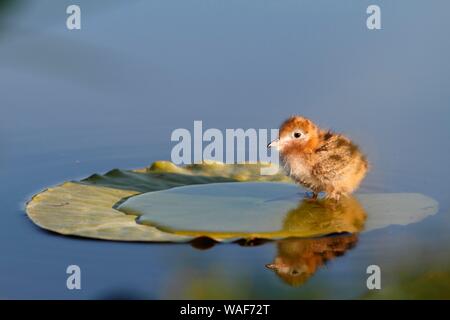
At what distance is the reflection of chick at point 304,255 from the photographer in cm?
604

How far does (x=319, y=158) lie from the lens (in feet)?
25.2

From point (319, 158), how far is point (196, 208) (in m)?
1.28

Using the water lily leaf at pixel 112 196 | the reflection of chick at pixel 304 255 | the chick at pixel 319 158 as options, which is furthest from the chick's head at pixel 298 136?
the reflection of chick at pixel 304 255

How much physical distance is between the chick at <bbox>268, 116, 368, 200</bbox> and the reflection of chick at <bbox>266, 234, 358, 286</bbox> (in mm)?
1006

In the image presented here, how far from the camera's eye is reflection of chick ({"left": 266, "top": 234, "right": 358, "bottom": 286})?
6043mm

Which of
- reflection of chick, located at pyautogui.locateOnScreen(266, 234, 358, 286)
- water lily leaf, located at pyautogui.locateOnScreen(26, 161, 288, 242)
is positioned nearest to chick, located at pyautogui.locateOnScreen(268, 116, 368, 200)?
water lily leaf, located at pyautogui.locateOnScreen(26, 161, 288, 242)

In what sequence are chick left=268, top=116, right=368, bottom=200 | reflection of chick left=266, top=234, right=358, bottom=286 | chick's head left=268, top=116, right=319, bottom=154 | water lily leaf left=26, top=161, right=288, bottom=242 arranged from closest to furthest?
reflection of chick left=266, top=234, right=358, bottom=286 → water lily leaf left=26, top=161, right=288, bottom=242 → chick left=268, top=116, right=368, bottom=200 → chick's head left=268, top=116, right=319, bottom=154

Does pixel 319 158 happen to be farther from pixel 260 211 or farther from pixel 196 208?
pixel 196 208

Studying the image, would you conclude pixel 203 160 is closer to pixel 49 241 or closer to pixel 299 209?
pixel 299 209

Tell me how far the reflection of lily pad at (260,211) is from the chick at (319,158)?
17 centimetres

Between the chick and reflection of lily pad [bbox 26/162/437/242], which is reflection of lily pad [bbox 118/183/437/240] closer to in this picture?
reflection of lily pad [bbox 26/162/437/242]

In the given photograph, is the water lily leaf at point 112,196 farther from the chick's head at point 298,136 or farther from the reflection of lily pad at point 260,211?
the chick's head at point 298,136

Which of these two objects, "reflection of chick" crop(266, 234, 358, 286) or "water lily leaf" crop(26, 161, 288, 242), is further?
"water lily leaf" crop(26, 161, 288, 242)

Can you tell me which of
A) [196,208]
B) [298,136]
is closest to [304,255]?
[196,208]
